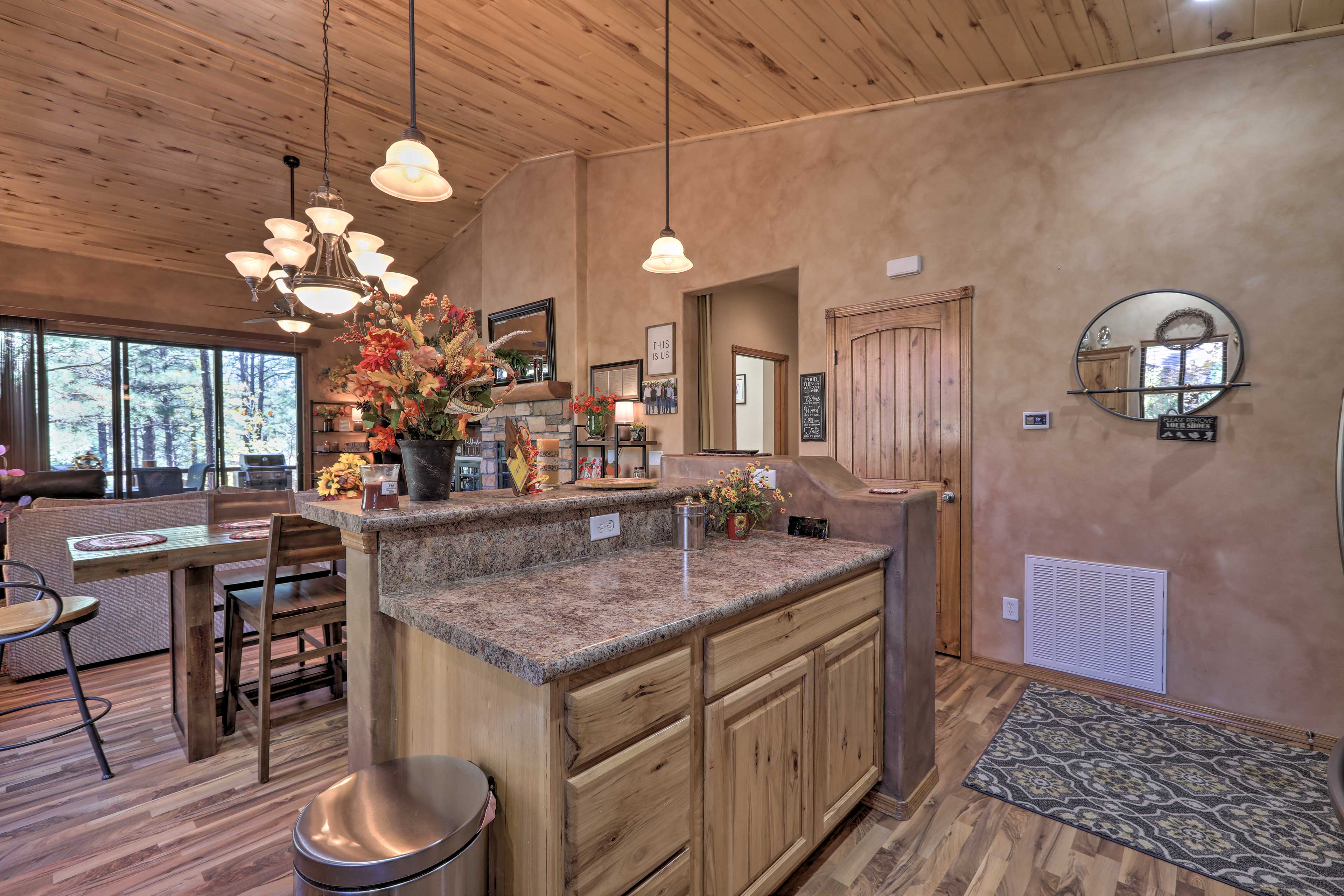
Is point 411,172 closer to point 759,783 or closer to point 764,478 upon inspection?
point 764,478

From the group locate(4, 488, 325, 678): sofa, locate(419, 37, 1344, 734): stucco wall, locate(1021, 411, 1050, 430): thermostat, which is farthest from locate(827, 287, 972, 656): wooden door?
locate(4, 488, 325, 678): sofa

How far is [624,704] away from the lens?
45.2 inches

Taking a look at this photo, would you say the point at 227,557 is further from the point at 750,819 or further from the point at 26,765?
the point at 750,819

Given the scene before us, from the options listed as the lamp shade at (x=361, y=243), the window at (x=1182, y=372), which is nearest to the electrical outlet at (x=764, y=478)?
the window at (x=1182, y=372)

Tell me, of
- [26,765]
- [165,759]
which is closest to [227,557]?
[165,759]

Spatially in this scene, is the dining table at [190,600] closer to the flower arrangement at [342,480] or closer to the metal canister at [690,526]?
the flower arrangement at [342,480]

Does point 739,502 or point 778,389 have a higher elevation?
point 778,389

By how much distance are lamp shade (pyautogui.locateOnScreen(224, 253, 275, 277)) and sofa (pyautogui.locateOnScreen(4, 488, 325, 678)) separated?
142 cm

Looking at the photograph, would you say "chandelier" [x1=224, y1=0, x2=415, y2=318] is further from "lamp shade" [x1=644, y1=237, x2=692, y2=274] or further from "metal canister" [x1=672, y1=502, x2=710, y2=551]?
"metal canister" [x1=672, y1=502, x2=710, y2=551]

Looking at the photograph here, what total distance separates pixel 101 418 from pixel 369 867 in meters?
8.00

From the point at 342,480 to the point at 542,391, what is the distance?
350 centimetres

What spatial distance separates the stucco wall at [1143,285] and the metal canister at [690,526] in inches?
85.5

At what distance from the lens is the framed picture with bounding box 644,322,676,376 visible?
186 inches

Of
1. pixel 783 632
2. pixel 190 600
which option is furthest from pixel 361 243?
pixel 783 632
